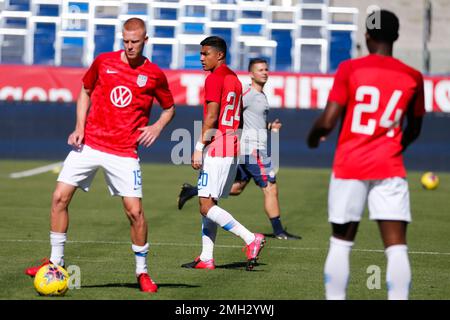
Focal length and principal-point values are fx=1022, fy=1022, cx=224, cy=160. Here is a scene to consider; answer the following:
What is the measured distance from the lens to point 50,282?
822cm

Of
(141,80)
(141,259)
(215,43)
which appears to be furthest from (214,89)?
(141,259)

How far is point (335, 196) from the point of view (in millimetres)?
7000

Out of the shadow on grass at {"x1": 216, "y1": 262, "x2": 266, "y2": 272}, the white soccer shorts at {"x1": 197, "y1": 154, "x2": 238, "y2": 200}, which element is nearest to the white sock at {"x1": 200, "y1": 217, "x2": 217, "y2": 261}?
the shadow on grass at {"x1": 216, "y1": 262, "x2": 266, "y2": 272}

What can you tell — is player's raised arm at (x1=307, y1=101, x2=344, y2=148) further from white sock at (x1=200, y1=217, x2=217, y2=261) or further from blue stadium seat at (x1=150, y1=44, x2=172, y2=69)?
blue stadium seat at (x1=150, y1=44, x2=172, y2=69)

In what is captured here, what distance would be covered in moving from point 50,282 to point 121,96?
1.68 metres

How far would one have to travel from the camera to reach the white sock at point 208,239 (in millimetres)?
10430

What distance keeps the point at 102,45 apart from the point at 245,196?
1185cm

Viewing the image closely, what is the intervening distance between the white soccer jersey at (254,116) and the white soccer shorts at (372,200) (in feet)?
21.7

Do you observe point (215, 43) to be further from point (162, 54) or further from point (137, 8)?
point (137, 8)

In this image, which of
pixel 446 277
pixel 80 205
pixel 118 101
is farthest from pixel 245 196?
pixel 118 101

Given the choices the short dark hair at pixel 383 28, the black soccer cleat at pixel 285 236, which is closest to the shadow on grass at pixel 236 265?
the black soccer cleat at pixel 285 236

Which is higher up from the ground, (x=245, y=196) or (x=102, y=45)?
(x=102, y=45)

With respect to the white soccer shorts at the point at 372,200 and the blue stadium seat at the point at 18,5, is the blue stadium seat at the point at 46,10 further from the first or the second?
the white soccer shorts at the point at 372,200
